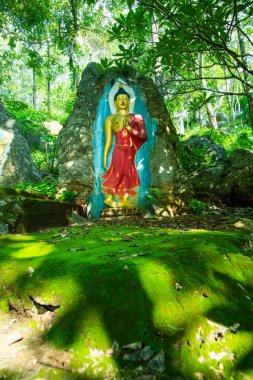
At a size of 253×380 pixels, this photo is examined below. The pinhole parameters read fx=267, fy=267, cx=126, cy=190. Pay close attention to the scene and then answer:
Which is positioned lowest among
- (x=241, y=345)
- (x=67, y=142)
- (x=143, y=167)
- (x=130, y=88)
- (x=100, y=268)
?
(x=241, y=345)

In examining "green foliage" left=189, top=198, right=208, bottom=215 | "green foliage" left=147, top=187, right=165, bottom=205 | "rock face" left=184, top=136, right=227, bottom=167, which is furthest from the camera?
"rock face" left=184, top=136, right=227, bottom=167

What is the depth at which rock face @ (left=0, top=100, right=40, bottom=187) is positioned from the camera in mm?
6969

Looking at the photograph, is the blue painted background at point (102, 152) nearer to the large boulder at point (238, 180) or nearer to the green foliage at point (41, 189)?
the green foliage at point (41, 189)

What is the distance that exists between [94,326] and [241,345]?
2.58 feet

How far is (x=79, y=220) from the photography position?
16.8 ft

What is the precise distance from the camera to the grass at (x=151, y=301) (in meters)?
1.34

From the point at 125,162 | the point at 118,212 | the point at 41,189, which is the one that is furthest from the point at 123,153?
the point at 41,189

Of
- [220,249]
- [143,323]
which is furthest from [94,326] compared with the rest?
[220,249]

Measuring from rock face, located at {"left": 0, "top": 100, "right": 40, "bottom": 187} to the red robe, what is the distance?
2.24 m

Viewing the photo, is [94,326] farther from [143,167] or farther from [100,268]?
[143,167]

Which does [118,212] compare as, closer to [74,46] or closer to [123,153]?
[123,153]

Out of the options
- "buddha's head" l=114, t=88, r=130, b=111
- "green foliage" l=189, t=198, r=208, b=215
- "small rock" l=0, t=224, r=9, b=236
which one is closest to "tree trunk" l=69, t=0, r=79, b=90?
"buddha's head" l=114, t=88, r=130, b=111

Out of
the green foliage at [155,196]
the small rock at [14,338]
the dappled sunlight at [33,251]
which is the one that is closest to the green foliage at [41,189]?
the green foliage at [155,196]

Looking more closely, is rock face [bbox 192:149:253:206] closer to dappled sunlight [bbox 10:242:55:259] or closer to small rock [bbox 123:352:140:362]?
dappled sunlight [bbox 10:242:55:259]
